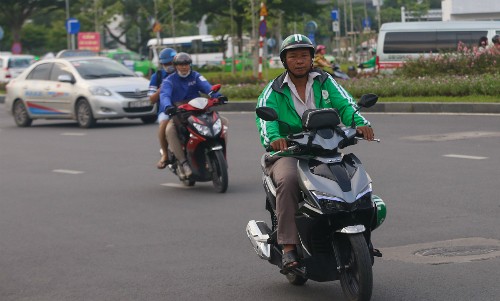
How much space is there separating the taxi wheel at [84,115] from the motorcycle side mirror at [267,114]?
17522 millimetres

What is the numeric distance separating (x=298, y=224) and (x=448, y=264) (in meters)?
1.58

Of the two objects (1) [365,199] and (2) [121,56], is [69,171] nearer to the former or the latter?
(1) [365,199]

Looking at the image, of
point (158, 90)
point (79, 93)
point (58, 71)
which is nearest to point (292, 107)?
point (158, 90)

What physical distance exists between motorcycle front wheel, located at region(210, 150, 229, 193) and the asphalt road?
12 cm

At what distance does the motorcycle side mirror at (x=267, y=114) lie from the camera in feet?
20.3

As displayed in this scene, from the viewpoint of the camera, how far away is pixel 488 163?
1338cm

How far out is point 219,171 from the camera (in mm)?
12133

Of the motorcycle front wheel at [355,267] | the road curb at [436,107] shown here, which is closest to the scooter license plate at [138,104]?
the road curb at [436,107]

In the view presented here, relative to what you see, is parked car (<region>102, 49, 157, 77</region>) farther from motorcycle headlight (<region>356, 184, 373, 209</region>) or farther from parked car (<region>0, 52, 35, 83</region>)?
motorcycle headlight (<region>356, 184, 373, 209</region>)

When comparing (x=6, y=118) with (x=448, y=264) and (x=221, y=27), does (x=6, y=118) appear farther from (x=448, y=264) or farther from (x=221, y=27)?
(x=221, y=27)

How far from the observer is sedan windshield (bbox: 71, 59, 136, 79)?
24406 millimetres

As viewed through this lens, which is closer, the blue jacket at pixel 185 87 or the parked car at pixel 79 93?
the blue jacket at pixel 185 87

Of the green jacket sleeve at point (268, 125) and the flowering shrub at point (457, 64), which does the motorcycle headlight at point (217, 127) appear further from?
the flowering shrub at point (457, 64)

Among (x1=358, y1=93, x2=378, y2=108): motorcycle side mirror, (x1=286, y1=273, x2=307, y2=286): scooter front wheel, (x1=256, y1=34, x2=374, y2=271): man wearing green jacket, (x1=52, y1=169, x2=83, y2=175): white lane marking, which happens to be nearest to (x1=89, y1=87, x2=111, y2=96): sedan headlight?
(x1=52, y1=169, x2=83, y2=175): white lane marking
